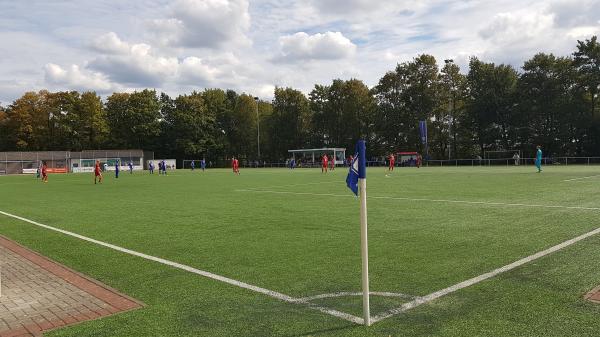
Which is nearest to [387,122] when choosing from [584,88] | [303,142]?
[303,142]

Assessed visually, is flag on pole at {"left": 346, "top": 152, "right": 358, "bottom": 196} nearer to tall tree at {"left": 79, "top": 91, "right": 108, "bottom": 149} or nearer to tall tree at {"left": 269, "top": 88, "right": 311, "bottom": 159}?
tall tree at {"left": 269, "top": 88, "right": 311, "bottom": 159}

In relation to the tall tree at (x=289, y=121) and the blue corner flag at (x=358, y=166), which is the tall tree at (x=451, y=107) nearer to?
the tall tree at (x=289, y=121)

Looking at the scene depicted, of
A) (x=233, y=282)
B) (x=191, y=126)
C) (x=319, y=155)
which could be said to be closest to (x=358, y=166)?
(x=233, y=282)

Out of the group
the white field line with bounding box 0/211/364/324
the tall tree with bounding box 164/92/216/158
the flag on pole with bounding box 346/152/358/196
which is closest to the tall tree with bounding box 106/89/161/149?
the tall tree with bounding box 164/92/216/158

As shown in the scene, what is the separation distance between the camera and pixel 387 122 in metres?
75.4

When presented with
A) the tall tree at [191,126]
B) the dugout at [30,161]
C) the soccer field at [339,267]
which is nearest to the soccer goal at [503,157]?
the soccer field at [339,267]

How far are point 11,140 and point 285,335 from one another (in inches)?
3807

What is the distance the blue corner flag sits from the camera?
4465mm

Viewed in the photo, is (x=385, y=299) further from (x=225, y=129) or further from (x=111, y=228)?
(x=225, y=129)

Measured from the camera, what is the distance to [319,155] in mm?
74688

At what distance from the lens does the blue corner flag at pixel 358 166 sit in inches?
176

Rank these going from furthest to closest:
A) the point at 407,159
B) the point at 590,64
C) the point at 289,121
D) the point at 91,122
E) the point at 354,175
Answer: the point at 289,121
the point at 91,122
the point at 407,159
the point at 590,64
the point at 354,175

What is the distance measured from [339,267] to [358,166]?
2.69m

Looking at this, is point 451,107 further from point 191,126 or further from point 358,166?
point 358,166
